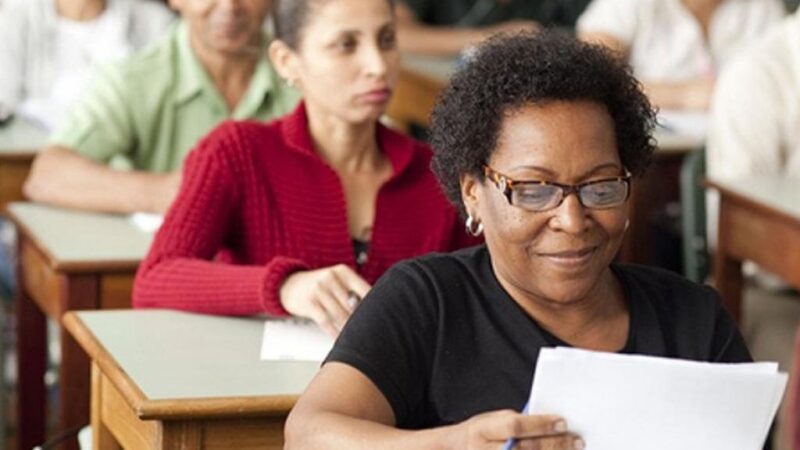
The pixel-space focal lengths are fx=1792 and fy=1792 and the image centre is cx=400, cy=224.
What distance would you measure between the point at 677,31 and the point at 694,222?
4.78 ft

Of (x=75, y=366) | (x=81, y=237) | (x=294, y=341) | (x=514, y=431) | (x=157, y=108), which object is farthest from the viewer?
(x=157, y=108)

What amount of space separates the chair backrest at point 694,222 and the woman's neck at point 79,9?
5.49 feet

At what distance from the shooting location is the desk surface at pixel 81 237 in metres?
3.15

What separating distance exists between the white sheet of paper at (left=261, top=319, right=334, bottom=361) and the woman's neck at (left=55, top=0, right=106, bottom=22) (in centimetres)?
230

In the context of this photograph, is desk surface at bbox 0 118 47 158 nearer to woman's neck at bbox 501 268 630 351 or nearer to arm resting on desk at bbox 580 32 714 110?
arm resting on desk at bbox 580 32 714 110

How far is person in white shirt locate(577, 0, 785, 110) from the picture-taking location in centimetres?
540

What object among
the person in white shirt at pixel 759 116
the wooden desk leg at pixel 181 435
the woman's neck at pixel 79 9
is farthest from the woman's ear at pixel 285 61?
the woman's neck at pixel 79 9

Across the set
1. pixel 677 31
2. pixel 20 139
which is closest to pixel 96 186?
pixel 20 139

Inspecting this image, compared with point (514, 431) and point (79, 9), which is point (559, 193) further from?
point (79, 9)

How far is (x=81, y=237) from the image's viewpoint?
10.9ft

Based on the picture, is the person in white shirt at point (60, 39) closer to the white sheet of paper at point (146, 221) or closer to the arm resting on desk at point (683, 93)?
the white sheet of paper at point (146, 221)

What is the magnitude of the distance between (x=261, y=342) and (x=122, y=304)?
70 cm

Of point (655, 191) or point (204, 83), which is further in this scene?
point (655, 191)

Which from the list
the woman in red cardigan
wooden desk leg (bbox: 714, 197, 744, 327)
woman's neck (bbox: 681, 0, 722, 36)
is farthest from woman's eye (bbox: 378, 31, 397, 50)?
woman's neck (bbox: 681, 0, 722, 36)
